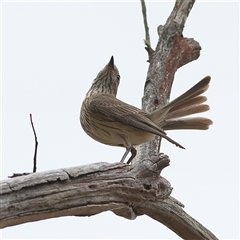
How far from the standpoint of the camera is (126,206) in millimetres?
4148

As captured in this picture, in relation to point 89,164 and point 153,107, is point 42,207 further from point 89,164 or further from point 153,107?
point 153,107

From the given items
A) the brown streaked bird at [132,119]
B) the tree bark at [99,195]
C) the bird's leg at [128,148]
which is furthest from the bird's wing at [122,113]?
the tree bark at [99,195]

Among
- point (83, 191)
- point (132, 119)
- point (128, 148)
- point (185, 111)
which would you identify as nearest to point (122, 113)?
point (132, 119)

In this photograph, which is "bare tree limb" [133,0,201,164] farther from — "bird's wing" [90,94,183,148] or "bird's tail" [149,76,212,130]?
"bird's wing" [90,94,183,148]

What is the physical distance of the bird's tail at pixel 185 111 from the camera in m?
5.80

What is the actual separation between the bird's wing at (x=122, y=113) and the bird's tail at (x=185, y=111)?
0.18m

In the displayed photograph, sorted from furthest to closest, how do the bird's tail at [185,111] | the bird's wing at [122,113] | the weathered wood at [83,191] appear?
the bird's tail at [185,111] < the bird's wing at [122,113] < the weathered wood at [83,191]

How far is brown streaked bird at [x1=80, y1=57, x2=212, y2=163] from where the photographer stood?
5586 millimetres

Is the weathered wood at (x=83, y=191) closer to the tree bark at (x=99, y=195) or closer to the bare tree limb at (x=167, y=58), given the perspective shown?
the tree bark at (x=99, y=195)

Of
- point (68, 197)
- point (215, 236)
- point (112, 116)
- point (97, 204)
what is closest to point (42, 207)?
point (68, 197)

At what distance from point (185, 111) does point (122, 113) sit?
0.67m

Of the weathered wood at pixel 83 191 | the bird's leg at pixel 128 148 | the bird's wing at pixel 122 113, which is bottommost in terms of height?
the weathered wood at pixel 83 191

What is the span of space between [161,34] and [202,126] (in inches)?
41.9

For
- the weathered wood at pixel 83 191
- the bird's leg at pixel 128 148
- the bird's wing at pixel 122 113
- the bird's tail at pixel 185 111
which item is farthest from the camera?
the bird's tail at pixel 185 111
